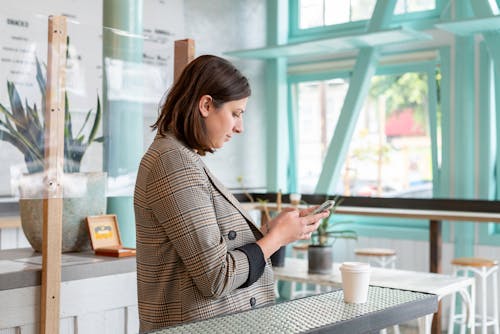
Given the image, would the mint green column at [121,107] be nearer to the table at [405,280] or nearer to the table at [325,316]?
the table at [325,316]

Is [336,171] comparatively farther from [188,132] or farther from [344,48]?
[188,132]

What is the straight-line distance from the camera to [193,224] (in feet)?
5.18

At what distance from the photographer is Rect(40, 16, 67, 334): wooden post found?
2.29m

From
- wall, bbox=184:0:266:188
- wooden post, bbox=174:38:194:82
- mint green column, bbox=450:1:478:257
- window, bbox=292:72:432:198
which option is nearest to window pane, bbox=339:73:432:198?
window, bbox=292:72:432:198

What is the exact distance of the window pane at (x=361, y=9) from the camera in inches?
248

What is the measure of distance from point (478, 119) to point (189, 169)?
14.2 ft

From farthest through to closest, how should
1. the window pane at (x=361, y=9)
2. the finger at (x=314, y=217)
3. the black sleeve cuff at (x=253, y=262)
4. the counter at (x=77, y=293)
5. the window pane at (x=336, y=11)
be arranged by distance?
the window pane at (x=336, y=11) → the window pane at (x=361, y=9) → the counter at (x=77, y=293) → the finger at (x=314, y=217) → the black sleeve cuff at (x=253, y=262)

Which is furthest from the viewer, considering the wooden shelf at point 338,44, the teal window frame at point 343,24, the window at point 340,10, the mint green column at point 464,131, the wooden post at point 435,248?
the window at point 340,10

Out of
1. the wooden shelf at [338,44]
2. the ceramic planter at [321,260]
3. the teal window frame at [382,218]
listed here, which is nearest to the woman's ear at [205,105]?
the ceramic planter at [321,260]

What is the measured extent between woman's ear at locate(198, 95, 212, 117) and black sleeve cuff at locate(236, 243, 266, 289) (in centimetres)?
34

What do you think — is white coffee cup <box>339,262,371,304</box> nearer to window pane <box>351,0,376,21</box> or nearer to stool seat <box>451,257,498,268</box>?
stool seat <box>451,257,498,268</box>

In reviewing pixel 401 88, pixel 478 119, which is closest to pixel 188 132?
pixel 478 119

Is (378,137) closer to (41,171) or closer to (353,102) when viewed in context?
(353,102)

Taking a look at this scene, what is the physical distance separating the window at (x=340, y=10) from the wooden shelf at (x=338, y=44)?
40 cm
